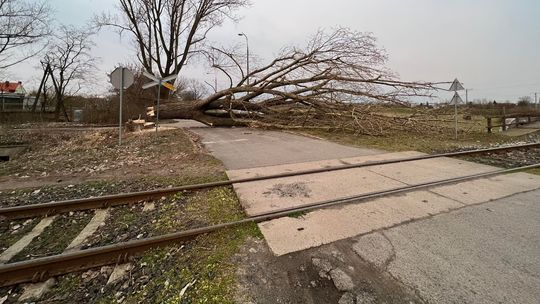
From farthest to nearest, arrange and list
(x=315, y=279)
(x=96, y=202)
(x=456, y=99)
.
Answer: (x=456, y=99) → (x=96, y=202) → (x=315, y=279)

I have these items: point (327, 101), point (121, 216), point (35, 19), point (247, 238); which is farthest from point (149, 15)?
point (247, 238)

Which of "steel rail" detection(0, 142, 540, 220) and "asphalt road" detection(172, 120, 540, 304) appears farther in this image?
"steel rail" detection(0, 142, 540, 220)

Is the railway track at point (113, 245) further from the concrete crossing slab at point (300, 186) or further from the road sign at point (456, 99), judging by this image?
the road sign at point (456, 99)

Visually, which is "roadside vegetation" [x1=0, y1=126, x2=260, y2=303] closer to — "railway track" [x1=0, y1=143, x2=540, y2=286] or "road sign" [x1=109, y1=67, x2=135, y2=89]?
"railway track" [x1=0, y1=143, x2=540, y2=286]

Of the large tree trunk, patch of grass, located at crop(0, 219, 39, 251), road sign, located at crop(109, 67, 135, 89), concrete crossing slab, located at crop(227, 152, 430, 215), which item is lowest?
patch of grass, located at crop(0, 219, 39, 251)

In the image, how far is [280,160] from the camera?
698 cm

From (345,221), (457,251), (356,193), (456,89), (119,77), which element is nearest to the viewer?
(457,251)

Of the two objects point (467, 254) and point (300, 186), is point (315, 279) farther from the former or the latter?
point (300, 186)

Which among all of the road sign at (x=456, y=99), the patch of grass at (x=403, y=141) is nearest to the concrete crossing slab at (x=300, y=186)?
the patch of grass at (x=403, y=141)

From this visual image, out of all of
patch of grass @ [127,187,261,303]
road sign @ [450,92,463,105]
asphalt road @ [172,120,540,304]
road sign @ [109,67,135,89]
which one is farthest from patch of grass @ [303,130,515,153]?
road sign @ [109,67,135,89]

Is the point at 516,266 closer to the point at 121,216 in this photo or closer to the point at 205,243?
the point at 205,243

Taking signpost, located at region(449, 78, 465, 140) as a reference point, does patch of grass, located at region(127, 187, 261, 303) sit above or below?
below

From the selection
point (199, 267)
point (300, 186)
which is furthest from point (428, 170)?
point (199, 267)

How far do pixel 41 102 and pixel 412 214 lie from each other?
3036 cm
